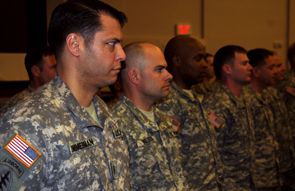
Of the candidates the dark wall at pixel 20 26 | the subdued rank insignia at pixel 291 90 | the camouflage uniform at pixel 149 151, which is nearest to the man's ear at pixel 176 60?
the camouflage uniform at pixel 149 151

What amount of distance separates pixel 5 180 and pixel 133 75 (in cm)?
114

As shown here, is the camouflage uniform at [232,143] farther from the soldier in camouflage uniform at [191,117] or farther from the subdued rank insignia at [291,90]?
the subdued rank insignia at [291,90]

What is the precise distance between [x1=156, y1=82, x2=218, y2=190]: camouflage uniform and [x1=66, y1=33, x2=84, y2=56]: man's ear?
43.6 inches

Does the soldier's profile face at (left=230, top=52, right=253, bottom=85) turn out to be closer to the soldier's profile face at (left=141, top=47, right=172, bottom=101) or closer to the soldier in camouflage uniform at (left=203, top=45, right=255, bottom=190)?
the soldier in camouflage uniform at (left=203, top=45, right=255, bottom=190)

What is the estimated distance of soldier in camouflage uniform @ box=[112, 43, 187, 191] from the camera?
5.42ft

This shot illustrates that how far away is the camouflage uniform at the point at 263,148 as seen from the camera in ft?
9.87

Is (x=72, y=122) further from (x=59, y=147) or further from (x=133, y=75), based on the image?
(x=133, y=75)

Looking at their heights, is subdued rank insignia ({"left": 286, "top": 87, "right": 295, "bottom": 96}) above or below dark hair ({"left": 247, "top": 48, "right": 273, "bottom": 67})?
below

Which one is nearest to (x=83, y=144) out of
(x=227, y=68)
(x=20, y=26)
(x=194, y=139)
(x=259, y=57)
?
(x=194, y=139)

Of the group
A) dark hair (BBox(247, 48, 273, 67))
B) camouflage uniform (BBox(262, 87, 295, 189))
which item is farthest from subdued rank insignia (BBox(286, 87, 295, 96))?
dark hair (BBox(247, 48, 273, 67))

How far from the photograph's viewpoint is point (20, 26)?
3961mm

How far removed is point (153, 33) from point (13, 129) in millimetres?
3982

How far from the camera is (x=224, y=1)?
217 inches

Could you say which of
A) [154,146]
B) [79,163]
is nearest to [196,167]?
[154,146]
